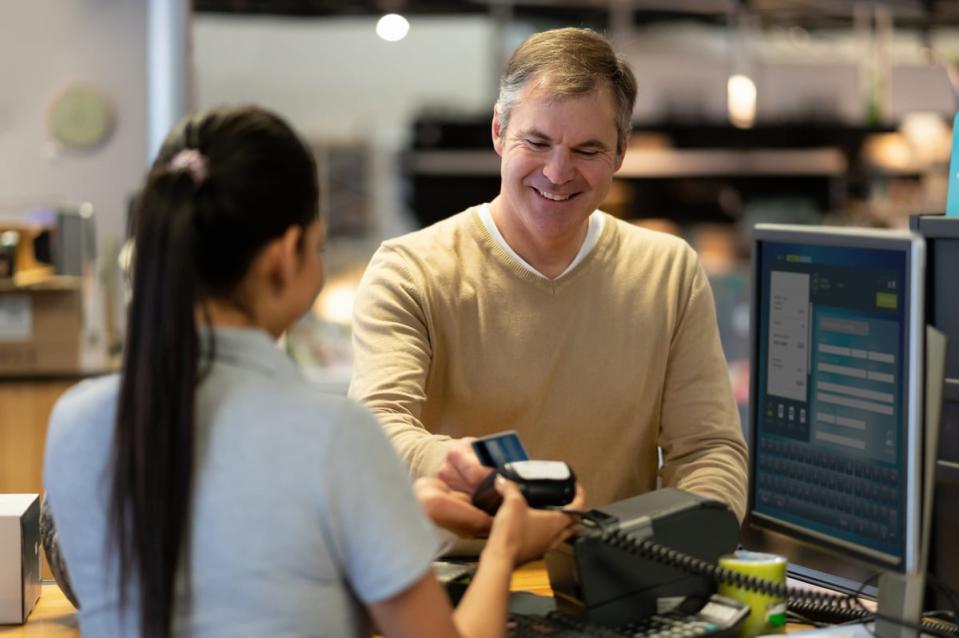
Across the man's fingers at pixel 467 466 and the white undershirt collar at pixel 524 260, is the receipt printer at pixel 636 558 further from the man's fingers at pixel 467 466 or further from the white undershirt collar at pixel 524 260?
the white undershirt collar at pixel 524 260

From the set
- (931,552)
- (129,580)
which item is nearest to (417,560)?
(129,580)

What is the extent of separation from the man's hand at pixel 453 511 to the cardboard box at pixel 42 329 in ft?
13.8

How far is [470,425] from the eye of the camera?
87.7 inches

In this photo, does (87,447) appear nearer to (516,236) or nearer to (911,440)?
(911,440)

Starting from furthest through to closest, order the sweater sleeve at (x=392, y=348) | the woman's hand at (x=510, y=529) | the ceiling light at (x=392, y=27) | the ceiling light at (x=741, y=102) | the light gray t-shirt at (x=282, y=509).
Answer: the ceiling light at (x=741, y=102) < the ceiling light at (x=392, y=27) < the sweater sleeve at (x=392, y=348) < the woman's hand at (x=510, y=529) < the light gray t-shirt at (x=282, y=509)

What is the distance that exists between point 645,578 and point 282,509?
558mm

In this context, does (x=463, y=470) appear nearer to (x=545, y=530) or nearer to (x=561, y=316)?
(x=545, y=530)

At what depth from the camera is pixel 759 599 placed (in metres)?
1.64

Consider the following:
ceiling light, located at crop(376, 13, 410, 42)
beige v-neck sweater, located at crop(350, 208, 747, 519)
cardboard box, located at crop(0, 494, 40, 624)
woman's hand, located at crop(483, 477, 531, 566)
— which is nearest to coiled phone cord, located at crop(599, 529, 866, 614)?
woman's hand, located at crop(483, 477, 531, 566)

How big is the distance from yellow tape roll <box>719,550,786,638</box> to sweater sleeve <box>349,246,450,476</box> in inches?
19.9

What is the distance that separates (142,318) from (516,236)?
43.5 inches

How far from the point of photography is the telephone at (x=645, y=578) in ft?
5.12

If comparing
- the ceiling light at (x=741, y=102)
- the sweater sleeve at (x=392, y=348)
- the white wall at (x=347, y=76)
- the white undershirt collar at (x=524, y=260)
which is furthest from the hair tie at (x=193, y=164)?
the ceiling light at (x=741, y=102)

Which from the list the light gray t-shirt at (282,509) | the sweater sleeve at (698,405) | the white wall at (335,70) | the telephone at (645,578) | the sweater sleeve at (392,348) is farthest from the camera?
the white wall at (335,70)
